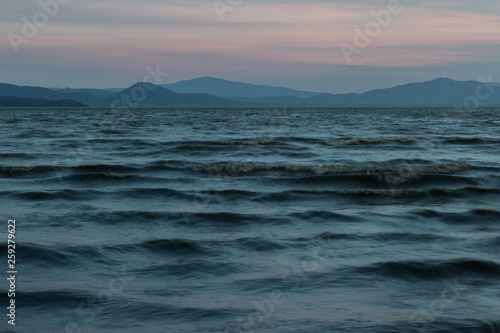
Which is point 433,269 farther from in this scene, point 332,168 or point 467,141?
point 467,141

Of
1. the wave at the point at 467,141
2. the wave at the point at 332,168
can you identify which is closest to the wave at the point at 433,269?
the wave at the point at 332,168

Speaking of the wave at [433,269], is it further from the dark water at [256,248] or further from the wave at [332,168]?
the wave at [332,168]

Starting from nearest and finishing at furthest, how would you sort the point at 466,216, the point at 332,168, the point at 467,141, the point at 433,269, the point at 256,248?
1. the point at 433,269
2. the point at 256,248
3. the point at 466,216
4. the point at 332,168
5. the point at 467,141

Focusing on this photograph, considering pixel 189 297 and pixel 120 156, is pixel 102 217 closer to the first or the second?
pixel 189 297

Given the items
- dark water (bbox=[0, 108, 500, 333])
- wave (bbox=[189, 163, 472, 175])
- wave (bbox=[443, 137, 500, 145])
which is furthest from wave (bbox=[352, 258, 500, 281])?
wave (bbox=[443, 137, 500, 145])

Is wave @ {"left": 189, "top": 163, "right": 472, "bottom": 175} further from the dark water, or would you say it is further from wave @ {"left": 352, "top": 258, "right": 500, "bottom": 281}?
wave @ {"left": 352, "top": 258, "right": 500, "bottom": 281}

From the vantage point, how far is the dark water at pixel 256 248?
6949mm

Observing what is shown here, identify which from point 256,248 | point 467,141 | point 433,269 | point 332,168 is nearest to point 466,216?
point 433,269

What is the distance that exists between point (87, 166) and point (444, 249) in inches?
617

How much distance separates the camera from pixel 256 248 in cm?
1024

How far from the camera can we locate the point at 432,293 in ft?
25.8

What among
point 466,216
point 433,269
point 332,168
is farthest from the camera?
point 332,168

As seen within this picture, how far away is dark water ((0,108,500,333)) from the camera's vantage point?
6.95 m

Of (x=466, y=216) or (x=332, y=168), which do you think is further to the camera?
(x=332, y=168)
